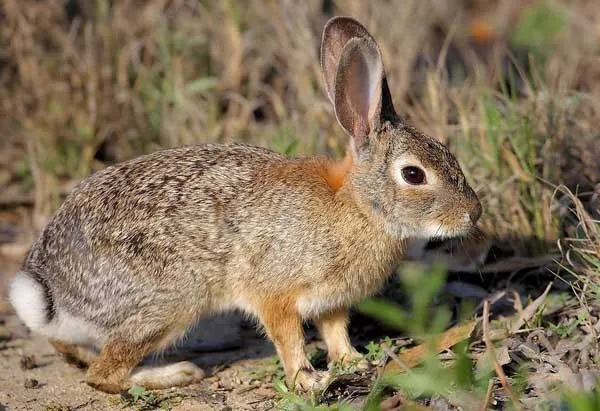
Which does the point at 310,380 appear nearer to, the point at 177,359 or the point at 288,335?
the point at 288,335

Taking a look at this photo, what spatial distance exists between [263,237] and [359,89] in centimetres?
85

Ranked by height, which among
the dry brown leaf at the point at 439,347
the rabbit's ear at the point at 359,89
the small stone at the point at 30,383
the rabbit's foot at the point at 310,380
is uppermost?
the rabbit's ear at the point at 359,89

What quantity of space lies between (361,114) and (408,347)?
1216 millimetres

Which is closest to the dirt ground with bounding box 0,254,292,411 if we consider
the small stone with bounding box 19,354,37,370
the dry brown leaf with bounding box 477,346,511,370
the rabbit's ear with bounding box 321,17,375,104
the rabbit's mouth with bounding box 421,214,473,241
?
the small stone with bounding box 19,354,37,370

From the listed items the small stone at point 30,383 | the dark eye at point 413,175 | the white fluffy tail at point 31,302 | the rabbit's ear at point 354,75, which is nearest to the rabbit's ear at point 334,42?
the rabbit's ear at point 354,75

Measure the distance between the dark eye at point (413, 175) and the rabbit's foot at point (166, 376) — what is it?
147 cm

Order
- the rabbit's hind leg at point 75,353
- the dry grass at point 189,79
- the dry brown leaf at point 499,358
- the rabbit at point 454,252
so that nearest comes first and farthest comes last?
the dry brown leaf at point 499,358, the rabbit's hind leg at point 75,353, the rabbit at point 454,252, the dry grass at point 189,79

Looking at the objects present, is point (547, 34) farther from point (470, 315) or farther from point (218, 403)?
point (218, 403)

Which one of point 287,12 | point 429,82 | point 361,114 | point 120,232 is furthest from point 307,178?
point 287,12

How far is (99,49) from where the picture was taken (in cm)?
690

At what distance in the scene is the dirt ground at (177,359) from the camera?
4449mm

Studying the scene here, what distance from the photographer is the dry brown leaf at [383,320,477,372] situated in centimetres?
439

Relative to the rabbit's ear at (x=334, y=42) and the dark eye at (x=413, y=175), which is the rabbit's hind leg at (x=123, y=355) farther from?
the rabbit's ear at (x=334, y=42)

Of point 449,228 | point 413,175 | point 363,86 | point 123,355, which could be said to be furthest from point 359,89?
point 123,355
